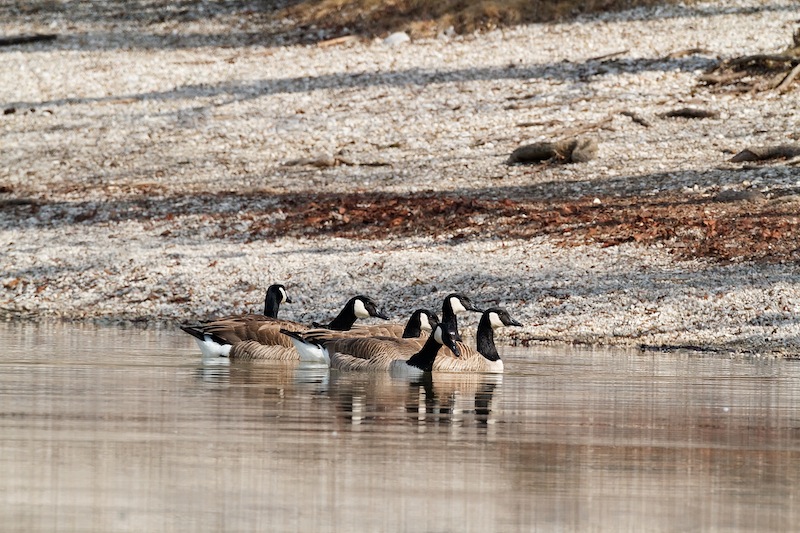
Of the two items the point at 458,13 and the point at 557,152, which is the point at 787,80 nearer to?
the point at 557,152

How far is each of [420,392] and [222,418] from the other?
321cm

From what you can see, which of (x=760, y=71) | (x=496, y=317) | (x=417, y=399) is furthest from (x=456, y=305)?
(x=760, y=71)

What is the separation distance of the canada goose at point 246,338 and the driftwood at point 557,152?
1301cm

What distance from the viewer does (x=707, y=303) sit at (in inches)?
807

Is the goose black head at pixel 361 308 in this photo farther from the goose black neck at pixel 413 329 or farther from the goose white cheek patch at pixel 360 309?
the goose black neck at pixel 413 329

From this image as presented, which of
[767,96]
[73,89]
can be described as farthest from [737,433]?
[73,89]

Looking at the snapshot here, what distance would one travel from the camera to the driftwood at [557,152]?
30516 mm

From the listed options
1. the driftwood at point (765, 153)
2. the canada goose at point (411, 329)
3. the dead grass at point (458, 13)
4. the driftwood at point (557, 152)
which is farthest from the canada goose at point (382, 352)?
the dead grass at point (458, 13)

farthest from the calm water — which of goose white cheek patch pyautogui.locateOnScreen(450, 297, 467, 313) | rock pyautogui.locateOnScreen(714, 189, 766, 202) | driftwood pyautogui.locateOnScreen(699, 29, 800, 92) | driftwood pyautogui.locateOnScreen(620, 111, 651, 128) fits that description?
driftwood pyautogui.locateOnScreen(699, 29, 800, 92)

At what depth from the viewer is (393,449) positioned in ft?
34.1

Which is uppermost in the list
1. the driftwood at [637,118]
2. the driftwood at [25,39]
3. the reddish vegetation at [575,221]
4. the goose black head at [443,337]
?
the driftwood at [25,39]

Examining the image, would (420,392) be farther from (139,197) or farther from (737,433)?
(139,197)

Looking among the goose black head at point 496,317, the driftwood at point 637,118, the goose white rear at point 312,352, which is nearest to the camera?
the goose white rear at point 312,352

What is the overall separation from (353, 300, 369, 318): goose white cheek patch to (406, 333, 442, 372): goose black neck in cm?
270
